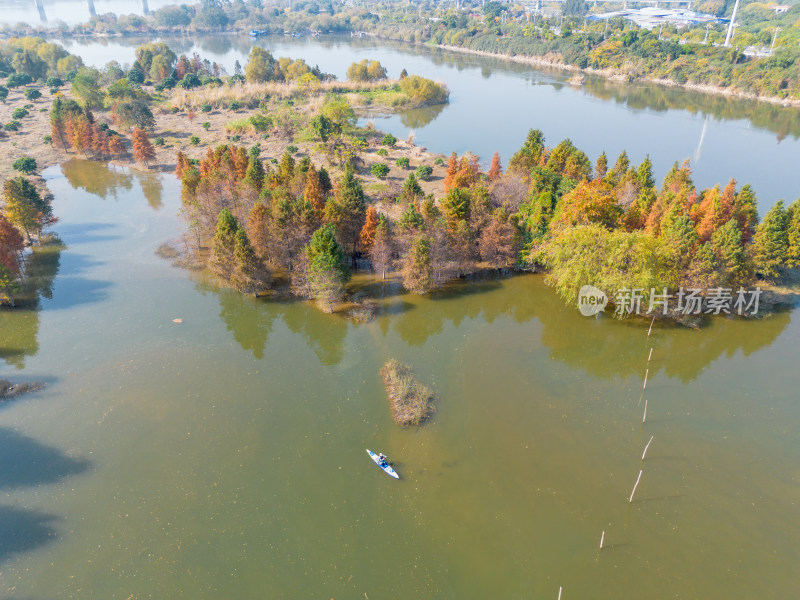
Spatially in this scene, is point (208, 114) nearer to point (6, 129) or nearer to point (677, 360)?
point (6, 129)

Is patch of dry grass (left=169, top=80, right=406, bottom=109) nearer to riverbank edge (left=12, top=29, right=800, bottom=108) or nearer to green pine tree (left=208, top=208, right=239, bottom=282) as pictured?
riverbank edge (left=12, top=29, right=800, bottom=108)

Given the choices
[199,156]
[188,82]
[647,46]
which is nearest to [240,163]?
[199,156]

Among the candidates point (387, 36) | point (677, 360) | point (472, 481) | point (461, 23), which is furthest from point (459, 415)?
point (387, 36)

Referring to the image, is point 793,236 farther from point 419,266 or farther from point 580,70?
point 580,70

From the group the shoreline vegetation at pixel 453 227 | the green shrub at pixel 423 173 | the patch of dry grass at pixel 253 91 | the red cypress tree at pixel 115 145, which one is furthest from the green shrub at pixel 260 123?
the green shrub at pixel 423 173

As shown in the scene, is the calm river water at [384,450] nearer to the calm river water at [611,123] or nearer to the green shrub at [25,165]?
the green shrub at [25,165]

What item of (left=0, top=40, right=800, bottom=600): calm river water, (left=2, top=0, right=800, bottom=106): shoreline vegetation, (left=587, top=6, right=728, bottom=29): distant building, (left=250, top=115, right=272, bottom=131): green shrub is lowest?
(left=0, top=40, right=800, bottom=600): calm river water

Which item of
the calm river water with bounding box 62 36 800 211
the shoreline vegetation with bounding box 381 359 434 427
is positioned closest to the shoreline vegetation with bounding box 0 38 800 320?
the shoreline vegetation with bounding box 381 359 434 427
